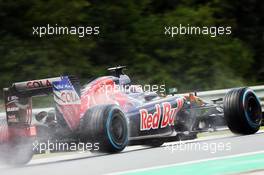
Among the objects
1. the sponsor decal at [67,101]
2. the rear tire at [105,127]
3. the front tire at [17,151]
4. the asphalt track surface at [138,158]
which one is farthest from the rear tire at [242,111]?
the front tire at [17,151]

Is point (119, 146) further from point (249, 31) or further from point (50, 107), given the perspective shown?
point (249, 31)

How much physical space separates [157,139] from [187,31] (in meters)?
5.14

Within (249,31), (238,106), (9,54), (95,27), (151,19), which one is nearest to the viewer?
(238,106)

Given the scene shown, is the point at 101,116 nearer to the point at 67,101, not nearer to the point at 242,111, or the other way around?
the point at 67,101

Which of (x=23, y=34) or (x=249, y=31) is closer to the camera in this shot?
(x=23, y=34)

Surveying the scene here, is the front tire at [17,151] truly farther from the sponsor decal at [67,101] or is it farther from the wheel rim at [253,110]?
the wheel rim at [253,110]

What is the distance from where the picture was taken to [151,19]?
1369 cm

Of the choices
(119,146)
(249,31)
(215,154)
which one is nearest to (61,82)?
(119,146)

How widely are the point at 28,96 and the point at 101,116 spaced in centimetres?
89

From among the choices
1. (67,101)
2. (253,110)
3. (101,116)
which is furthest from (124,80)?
(253,110)

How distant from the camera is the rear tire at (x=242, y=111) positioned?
9844mm

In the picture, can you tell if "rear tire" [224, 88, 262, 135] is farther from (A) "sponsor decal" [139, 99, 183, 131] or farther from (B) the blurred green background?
(B) the blurred green background

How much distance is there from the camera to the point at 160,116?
8.99m

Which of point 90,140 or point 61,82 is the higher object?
point 61,82
